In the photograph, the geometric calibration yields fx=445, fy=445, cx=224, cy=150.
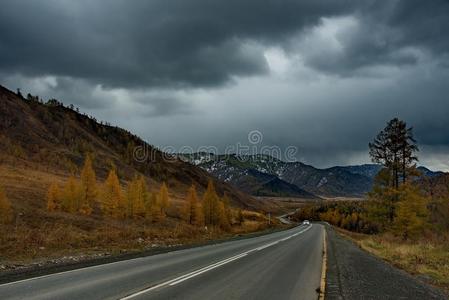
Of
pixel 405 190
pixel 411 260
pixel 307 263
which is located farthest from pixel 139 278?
pixel 405 190

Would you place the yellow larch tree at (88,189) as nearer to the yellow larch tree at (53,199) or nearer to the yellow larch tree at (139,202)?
the yellow larch tree at (53,199)

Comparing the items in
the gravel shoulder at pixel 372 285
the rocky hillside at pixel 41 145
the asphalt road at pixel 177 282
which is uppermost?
the rocky hillside at pixel 41 145

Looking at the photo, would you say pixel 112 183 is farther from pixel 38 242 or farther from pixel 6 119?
pixel 6 119

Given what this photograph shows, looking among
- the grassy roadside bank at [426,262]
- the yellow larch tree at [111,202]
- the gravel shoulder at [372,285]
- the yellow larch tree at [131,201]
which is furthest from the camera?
the yellow larch tree at [131,201]

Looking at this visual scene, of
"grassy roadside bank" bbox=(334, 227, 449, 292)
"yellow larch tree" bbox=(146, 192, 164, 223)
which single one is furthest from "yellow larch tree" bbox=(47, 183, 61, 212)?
"grassy roadside bank" bbox=(334, 227, 449, 292)

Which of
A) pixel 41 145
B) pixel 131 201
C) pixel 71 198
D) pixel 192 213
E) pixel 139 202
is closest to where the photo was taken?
pixel 71 198

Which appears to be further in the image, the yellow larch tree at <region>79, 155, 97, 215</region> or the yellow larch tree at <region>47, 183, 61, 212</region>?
the yellow larch tree at <region>79, 155, 97, 215</region>

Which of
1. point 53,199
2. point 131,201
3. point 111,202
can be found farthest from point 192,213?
point 53,199

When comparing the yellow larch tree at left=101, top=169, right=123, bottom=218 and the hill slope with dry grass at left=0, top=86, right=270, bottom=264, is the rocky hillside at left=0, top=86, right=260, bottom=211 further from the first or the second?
the yellow larch tree at left=101, top=169, right=123, bottom=218

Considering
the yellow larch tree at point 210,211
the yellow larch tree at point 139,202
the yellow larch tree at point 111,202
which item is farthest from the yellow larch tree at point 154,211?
the yellow larch tree at point 210,211

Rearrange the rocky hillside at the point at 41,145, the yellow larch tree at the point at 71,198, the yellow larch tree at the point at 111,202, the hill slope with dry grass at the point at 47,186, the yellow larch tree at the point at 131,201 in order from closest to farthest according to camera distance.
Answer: the hill slope with dry grass at the point at 47,186 < the yellow larch tree at the point at 71,198 < the yellow larch tree at the point at 111,202 < the yellow larch tree at the point at 131,201 < the rocky hillside at the point at 41,145

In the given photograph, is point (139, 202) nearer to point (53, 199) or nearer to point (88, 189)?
point (88, 189)

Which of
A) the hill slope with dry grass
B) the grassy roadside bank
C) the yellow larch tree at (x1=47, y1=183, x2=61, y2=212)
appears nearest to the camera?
the grassy roadside bank

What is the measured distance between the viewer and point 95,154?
177m
